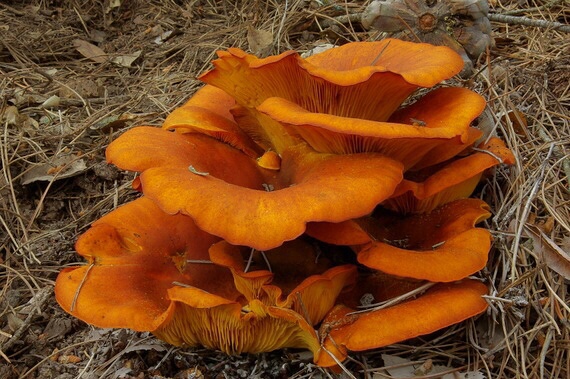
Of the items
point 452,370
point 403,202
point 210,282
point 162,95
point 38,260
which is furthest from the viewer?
point 162,95

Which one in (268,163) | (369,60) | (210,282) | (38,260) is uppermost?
(369,60)

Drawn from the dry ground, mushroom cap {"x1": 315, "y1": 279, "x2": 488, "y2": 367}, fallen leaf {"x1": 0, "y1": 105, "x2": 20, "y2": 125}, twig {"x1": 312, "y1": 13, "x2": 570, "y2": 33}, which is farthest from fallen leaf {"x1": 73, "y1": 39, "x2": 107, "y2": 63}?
mushroom cap {"x1": 315, "y1": 279, "x2": 488, "y2": 367}

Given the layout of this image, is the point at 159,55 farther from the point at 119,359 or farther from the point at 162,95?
the point at 119,359

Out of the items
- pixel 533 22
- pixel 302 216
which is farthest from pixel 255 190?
pixel 533 22

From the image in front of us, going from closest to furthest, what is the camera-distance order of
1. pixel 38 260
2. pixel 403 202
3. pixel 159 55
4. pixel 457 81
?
Answer: pixel 403 202 → pixel 38 260 → pixel 457 81 → pixel 159 55

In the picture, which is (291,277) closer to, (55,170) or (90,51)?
(55,170)

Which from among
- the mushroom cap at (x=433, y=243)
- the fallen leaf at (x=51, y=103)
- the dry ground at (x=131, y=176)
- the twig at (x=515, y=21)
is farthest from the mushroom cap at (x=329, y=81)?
the fallen leaf at (x=51, y=103)

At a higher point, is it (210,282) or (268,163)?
(268,163)

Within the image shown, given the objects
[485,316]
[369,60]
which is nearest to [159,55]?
[369,60]
